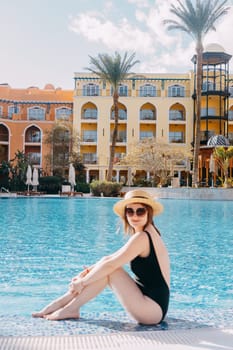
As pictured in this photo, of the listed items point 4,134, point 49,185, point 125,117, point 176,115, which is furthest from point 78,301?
point 4,134

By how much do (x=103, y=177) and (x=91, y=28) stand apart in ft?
75.5

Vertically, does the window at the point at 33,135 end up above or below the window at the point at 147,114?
below

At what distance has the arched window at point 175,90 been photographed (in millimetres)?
49544

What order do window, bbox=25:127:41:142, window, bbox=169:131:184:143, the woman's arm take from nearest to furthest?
the woman's arm → window, bbox=169:131:184:143 → window, bbox=25:127:41:142

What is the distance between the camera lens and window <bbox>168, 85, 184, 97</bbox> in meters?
49.5

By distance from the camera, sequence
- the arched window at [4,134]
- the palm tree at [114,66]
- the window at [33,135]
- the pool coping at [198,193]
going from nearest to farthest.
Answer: the pool coping at [198,193] → the palm tree at [114,66] → the arched window at [4,134] → the window at [33,135]

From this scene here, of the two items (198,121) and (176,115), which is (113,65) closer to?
(198,121)

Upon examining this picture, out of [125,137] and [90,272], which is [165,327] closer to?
[90,272]

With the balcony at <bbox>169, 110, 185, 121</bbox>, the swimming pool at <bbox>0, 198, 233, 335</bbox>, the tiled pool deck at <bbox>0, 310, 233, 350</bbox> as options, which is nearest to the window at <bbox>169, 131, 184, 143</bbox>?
the balcony at <bbox>169, 110, 185, 121</bbox>

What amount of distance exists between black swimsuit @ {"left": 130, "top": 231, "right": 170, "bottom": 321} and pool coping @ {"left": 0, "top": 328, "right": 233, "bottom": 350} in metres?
0.52

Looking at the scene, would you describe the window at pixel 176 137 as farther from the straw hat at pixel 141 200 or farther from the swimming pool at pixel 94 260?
the straw hat at pixel 141 200

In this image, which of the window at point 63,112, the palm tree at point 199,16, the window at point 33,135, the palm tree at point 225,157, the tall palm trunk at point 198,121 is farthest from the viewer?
the window at point 63,112

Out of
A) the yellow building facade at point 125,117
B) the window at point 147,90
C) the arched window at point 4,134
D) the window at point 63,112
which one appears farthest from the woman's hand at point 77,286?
the window at point 63,112

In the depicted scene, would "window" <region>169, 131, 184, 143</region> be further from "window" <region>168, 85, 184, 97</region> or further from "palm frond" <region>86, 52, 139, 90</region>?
"palm frond" <region>86, 52, 139, 90</region>
